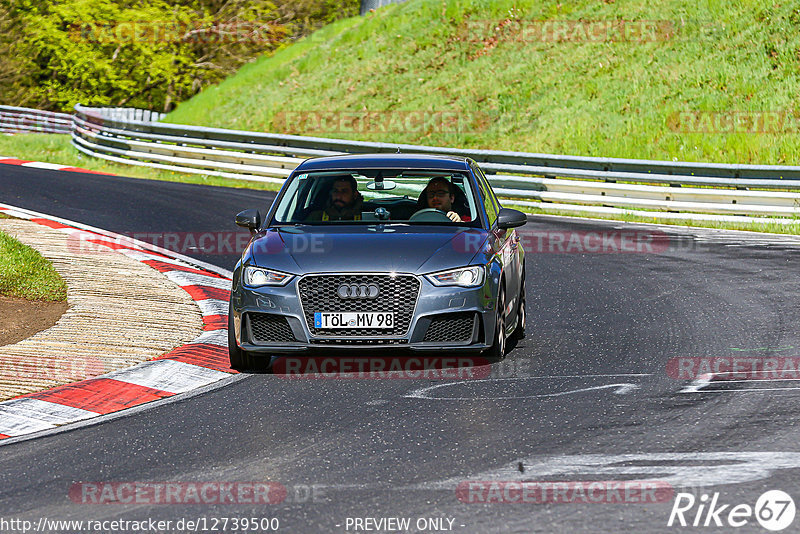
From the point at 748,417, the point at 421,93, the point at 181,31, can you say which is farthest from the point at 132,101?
the point at 748,417

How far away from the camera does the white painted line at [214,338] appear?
9.46 metres

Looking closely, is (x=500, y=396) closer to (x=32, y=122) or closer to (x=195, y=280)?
(x=195, y=280)

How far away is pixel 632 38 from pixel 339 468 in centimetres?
3029

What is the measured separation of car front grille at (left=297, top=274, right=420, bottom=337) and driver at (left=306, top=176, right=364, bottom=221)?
1243 mm

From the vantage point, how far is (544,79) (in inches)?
1331

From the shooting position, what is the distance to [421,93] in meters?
35.2

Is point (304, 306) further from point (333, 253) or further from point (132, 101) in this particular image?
point (132, 101)

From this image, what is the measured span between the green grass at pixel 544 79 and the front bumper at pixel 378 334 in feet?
63.4

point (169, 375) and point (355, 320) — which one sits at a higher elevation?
point (355, 320)

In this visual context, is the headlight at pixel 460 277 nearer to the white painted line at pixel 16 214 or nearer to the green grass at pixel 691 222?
the white painted line at pixel 16 214

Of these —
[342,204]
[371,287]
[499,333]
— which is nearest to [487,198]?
[342,204]

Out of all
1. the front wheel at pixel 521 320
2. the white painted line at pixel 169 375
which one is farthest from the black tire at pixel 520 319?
the white painted line at pixel 169 375

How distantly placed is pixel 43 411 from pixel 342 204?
9.92 feet

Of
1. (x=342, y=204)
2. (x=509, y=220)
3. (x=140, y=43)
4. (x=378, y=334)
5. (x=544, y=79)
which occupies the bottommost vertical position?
(x=378, y=334)
